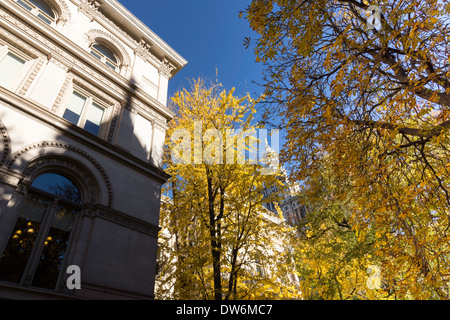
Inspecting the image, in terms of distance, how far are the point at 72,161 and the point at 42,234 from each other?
2369 mm

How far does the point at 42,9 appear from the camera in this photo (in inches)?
426

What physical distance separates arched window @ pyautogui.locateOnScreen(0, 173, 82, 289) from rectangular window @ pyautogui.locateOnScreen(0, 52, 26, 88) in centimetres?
334

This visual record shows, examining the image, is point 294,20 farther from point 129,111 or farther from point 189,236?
point 189,236

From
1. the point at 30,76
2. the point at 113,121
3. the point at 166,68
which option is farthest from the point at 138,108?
the point at 166,68

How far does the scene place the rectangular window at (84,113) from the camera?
9.55 meters

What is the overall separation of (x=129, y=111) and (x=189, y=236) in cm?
633

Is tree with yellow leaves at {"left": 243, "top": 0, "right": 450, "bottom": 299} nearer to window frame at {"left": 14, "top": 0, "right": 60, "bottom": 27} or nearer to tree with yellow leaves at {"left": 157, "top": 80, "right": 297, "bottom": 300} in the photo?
tree with yellow leaves at {"left": 157, "top": 80, "right": 297, "bottom": 300}

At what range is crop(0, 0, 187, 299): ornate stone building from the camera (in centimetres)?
710

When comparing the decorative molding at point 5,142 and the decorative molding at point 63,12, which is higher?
the decorative molding at point 63,12

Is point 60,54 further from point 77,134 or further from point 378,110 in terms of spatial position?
point 378,110

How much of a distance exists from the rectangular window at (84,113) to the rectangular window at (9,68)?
173cm

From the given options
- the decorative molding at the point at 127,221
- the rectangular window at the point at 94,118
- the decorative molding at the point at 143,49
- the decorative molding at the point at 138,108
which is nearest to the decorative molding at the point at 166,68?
the decorative molding at the point at 143,49

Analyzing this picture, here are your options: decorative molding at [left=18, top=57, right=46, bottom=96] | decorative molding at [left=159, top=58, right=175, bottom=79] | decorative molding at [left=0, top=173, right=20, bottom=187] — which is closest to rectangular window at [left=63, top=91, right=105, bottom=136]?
decorative molding at [left=18, top=57, right=46, bottom=96]

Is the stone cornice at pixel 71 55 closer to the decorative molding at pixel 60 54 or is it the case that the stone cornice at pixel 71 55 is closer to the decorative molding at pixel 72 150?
the decorative molding at pixel 60 54
